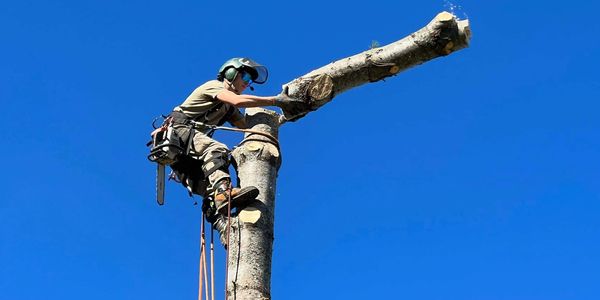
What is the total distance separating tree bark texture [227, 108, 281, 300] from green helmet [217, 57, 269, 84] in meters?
0.50

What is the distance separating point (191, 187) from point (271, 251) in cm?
101

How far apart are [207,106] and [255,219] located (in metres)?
1.32

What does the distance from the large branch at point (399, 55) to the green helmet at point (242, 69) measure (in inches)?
28.7

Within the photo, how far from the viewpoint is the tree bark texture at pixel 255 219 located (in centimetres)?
427

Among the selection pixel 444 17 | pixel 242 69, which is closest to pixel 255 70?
pixel 242 69

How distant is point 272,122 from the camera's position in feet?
17.2

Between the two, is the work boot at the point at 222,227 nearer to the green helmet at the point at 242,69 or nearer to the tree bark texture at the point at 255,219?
the tree bark texture at the point at 255,219

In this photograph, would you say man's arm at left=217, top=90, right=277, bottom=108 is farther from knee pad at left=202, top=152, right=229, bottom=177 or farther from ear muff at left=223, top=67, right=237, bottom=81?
knee pad at left=202, top=152, right=229, bottom=177

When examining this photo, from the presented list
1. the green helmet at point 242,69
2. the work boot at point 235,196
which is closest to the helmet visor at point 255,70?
the green helmet at point 242,69

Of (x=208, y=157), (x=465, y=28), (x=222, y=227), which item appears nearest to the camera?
(x=222, y=227)

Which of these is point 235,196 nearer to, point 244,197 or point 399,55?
point 244,197

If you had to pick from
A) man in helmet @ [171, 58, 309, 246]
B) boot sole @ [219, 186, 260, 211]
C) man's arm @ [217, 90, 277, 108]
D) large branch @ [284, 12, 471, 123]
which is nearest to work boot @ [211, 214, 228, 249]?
man in helmet @ [171, 58, 309, 246]

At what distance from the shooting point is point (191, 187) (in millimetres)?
5320

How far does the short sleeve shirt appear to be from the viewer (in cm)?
559
